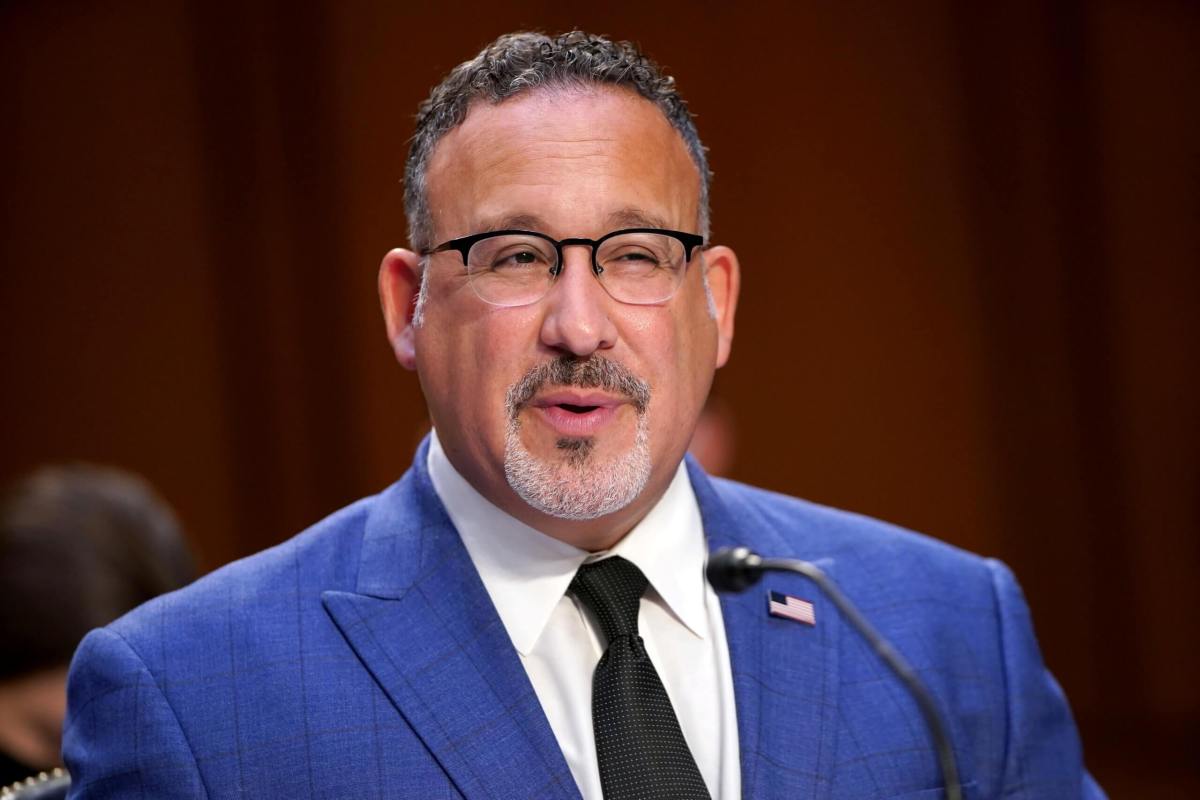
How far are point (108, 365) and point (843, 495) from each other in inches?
81.2

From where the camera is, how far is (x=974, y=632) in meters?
1.74

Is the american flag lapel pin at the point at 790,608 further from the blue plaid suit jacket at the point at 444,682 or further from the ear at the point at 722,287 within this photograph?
the ear at the point at 722,287

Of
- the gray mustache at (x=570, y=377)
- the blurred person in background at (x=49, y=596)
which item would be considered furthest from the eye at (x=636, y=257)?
the blurred person in background at (x=49, y=596)

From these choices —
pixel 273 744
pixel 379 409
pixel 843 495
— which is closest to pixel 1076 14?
pixel 843 495

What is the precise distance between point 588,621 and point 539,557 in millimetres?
90

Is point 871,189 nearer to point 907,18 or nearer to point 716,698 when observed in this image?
point 907,18

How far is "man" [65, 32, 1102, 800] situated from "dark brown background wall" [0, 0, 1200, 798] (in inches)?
86.4

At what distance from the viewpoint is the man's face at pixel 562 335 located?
1502mm

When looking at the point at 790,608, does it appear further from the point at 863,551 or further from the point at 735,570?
the point at 735,570

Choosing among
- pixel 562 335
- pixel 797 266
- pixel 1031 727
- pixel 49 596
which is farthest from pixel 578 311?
pixel 797 266

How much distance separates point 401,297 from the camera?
1686 mm

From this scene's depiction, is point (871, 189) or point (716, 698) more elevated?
point (871, 189)

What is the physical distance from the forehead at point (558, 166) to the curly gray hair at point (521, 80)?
2 centimetres

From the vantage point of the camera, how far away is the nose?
148cm
